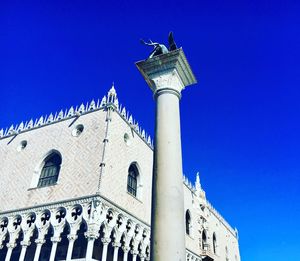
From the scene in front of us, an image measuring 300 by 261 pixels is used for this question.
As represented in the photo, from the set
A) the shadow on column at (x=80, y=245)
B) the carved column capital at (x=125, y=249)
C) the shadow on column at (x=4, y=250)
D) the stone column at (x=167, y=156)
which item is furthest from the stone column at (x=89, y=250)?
the stone column at (x=167, y=156)

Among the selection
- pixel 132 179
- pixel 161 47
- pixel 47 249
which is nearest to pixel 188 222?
pixel 132 179

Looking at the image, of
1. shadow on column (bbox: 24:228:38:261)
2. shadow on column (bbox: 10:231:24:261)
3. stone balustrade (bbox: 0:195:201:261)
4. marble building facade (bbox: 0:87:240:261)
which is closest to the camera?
stone balustrade (bbox: 0:195:201:261)

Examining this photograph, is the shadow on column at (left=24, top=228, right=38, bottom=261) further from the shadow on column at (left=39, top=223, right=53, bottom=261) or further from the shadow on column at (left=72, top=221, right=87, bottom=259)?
the shadow on column at (left=72, top=221, right=87, bottom=259)

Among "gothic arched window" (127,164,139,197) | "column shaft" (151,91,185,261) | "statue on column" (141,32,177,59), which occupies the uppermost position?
"gothic arched window" (127,164,139,197)

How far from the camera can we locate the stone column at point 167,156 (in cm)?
535

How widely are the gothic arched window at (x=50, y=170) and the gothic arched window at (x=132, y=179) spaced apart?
3.61 metres

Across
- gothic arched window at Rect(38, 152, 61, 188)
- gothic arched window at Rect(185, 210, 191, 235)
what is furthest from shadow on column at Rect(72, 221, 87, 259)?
gothic arched window at Rect(185, 210, 191, 235)

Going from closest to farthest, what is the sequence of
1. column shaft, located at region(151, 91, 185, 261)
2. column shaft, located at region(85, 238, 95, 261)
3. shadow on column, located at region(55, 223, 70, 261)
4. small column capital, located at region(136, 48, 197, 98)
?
column shaft, located at region(151, 91, 185, 261), small column capital, located at region(136, 48, 197, 98), column shaft, located at region(85, 238, 95, 261), shadow on column, located at region(55, 223, 70, 261)

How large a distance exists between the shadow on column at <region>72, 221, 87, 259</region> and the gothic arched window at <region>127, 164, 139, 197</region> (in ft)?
10.2

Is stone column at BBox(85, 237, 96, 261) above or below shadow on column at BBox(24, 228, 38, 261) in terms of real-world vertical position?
below

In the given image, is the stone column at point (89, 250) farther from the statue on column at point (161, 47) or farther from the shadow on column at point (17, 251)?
the statue on column at point (161, 47)

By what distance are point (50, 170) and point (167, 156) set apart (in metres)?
11.3

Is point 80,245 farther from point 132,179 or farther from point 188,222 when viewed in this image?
point 188,222

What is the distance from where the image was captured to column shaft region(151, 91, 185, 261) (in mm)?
5293
